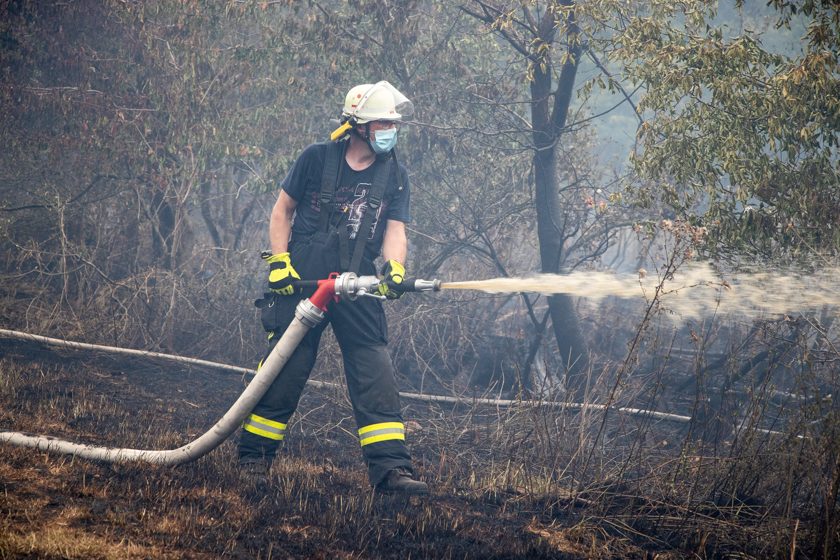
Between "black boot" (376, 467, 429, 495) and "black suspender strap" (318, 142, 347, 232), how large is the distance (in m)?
1.57

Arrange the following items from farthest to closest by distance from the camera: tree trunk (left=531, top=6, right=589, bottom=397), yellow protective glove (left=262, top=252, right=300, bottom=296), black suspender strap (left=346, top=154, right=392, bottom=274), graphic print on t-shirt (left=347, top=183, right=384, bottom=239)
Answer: tree trunk (left=531, top=6, right=589, bottom=397) → graphic print on t-shirt (left=347, top=183, right=384, bottom=239) → black suspender strap (left=346, top=154, right=392, bottom=274) → yellow protective glove (left=262, top=252, right=300, bottom=296)

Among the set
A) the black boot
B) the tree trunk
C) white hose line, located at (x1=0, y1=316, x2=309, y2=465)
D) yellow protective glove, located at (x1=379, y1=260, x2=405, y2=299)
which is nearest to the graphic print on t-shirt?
yellow protective glove, located at (x1=379, y1=260, x2=405, y2=299)

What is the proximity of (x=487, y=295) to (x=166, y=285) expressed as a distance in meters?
3.65

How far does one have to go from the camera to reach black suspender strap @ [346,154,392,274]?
4551 mm

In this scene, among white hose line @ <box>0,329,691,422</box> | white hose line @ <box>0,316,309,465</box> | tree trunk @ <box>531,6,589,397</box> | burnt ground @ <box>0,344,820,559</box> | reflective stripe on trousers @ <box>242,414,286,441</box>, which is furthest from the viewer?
tree trunk @ <box>531,6,589,397</box>

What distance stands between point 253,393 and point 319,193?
1.33 m

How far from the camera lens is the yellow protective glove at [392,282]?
14.1ft

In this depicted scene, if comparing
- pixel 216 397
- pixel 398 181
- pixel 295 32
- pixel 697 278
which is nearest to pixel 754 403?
pixel 697 278

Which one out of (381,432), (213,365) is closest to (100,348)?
(213,365)

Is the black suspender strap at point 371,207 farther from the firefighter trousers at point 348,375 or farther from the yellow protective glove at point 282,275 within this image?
the yellow protective glove at point 282,275

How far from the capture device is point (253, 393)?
4.20m

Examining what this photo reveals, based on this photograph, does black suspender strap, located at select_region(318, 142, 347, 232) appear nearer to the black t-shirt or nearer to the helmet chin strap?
the black t-shirt

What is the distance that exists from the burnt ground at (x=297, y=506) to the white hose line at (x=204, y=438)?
0.06 m

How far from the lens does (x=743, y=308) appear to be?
5.93 m
